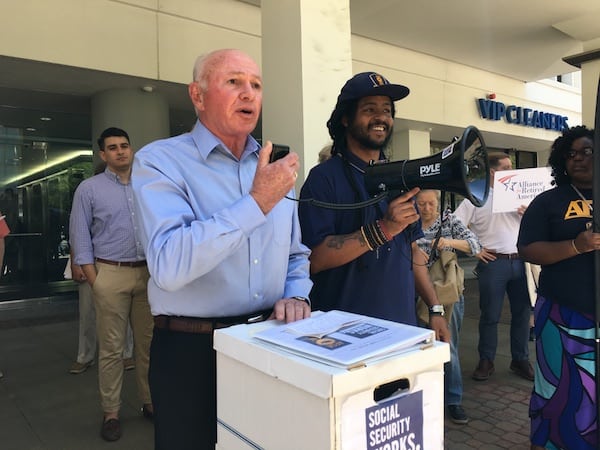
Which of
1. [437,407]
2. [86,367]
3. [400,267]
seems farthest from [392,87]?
[86,367]

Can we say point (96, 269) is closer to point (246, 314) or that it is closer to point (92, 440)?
point (92, 440)

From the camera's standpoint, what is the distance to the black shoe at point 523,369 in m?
4.51

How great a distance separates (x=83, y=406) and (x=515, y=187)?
14.1 ft

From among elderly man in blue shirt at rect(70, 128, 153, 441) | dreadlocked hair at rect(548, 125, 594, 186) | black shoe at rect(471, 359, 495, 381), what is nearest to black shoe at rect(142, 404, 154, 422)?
elderly man in blue shirt at rect(70, 128, 153, 441)

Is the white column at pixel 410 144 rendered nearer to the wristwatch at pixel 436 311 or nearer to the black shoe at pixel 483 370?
the black shoe at pixel 483 370

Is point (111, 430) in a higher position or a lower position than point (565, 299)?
lower

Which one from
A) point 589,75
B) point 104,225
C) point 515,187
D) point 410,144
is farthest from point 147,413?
point 589,75

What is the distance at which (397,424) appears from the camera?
1.10 metres

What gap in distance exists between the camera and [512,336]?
4652 mm

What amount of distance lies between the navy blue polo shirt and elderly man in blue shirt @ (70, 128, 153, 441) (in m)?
1.84

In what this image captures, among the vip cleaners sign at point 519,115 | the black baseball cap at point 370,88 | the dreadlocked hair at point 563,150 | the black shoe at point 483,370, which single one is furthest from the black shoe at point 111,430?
the vip cleaners sign at point 519,115

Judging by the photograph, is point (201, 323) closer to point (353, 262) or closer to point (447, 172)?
point (353, 262)

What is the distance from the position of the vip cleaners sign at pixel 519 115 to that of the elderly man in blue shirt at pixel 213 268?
9.67 metres

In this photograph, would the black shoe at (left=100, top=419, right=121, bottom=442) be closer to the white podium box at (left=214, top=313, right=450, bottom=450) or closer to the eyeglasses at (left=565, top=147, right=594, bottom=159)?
the white podium box at (left=214, top=313, right=450, bottom=450)
